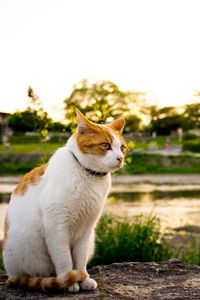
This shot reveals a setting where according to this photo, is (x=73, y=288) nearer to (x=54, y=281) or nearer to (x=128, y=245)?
(x=54, y=281)

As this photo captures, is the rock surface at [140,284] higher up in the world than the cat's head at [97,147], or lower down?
lower down

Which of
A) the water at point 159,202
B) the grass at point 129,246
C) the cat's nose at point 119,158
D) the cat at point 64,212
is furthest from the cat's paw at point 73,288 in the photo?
the water at point 159,202

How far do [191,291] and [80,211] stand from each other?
92 centimetres

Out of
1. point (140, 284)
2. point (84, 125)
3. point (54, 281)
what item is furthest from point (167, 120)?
point (54, 281)

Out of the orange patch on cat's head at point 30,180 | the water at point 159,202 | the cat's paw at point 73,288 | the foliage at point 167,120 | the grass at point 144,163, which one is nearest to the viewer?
the cat's paw at point 73,288

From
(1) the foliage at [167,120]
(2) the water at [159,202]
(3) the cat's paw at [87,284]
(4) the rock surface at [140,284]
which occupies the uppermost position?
(3) the cat's paw at [87,284]

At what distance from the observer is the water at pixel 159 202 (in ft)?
38.3

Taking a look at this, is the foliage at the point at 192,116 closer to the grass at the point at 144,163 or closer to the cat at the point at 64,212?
the grass at the point at 144,163

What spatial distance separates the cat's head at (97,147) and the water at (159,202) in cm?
574

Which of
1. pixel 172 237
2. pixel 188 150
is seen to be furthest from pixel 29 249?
pixel 188 150

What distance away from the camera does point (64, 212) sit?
10.6ft

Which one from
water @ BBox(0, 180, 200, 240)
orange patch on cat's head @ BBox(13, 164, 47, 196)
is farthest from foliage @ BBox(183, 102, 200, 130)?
orange patch on cat's head @ BBox(13, 164, 47, 196)

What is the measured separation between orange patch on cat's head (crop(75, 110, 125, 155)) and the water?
5.74 metres

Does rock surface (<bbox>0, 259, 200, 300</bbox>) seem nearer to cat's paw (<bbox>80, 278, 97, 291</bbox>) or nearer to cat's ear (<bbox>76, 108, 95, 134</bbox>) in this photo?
cat's paw (<bbox>80, 278, 97, 291</bbox>)
